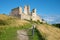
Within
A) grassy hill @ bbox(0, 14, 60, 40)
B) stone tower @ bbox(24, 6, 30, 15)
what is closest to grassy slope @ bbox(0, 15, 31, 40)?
grassy hill @ bbox(0, 14, 60, 40)

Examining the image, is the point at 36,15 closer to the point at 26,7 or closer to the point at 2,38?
the point at 26,7

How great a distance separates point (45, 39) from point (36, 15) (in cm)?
6495

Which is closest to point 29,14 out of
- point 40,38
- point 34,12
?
point 34,12

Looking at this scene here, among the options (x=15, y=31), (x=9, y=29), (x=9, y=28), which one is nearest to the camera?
(x=15, y=31)

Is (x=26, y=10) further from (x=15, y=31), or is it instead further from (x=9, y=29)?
(x=15, y=31)

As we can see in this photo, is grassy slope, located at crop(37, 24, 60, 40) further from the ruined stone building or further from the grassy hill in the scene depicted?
the ruined stone building

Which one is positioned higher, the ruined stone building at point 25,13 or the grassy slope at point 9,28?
the ruined stone building at point 25,13

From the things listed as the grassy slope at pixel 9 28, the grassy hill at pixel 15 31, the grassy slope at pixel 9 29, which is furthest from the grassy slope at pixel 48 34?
the grassy slope at pixel 9 28

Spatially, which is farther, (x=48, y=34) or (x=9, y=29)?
(x=9, y=29)

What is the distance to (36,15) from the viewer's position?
90.0 meters

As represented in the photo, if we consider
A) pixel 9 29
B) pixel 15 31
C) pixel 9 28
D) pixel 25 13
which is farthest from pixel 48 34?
pixel 25 13

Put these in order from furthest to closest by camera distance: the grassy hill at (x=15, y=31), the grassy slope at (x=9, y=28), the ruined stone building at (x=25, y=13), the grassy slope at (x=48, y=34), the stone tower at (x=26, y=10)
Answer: the stone tower at (x=26, y=10) < the ruined stone building at (x=25, y=13) < the grassy slope at (x=48, y=34) < the grassy hill at (x=15, y=31) < the grassy slope at (x=9, y=28)

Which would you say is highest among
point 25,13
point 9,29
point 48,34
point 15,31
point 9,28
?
point 25,13

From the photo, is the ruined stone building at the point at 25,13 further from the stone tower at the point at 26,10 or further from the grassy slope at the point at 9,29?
the grassy slope at the point at 9,29
